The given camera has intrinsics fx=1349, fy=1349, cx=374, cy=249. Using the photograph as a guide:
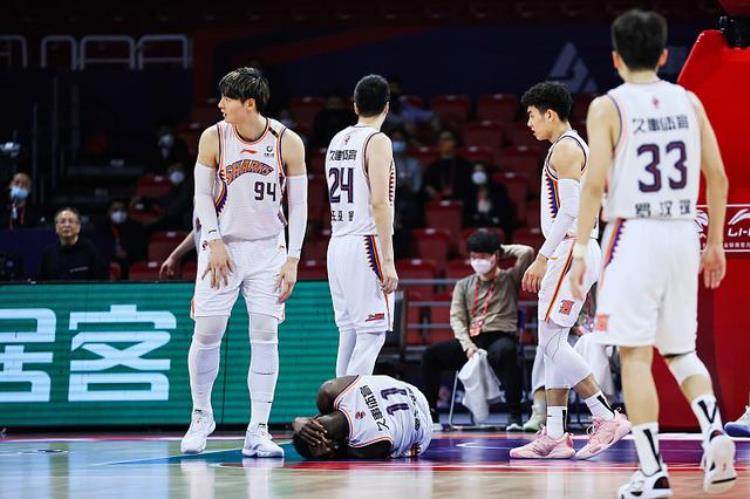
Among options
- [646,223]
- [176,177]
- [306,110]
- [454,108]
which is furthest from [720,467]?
[306,110]

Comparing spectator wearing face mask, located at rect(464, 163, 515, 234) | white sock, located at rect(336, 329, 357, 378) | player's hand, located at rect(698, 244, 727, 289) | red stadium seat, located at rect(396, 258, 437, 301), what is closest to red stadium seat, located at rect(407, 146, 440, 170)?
spectator wearing face mask, located at rect(464, 163, 515, 234)

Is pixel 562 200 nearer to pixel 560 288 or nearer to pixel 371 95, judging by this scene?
pixel 560 288

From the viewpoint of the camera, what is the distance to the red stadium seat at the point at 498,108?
2009 cm

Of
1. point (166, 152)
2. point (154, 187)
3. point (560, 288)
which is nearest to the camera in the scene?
point (560, 288)

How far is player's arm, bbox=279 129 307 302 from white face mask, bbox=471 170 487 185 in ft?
28.9

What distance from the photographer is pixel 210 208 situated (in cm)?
843

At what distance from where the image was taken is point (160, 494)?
6219mm

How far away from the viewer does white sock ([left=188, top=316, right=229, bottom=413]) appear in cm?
854

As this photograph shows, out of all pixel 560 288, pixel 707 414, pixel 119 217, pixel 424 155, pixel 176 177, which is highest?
pixel 424 155

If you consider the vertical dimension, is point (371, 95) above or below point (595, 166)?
above

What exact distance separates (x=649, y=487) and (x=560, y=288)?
2.64m

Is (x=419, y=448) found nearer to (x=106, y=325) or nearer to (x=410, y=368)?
(x=106, y=325)

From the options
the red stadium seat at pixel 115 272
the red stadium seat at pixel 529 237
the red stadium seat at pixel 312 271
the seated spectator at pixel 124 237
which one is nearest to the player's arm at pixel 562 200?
the red stadium seat at pixel 312 271

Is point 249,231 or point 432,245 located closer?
point 249,231
